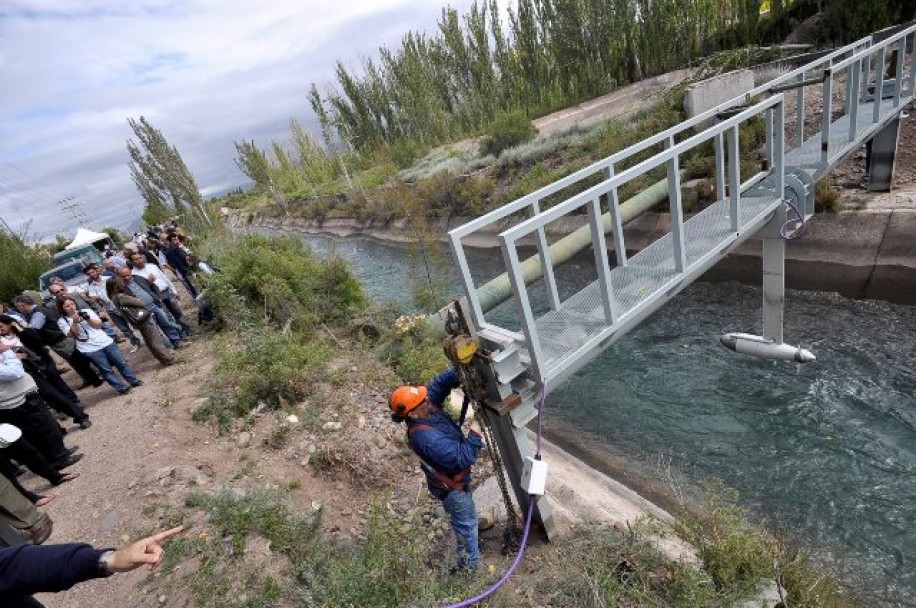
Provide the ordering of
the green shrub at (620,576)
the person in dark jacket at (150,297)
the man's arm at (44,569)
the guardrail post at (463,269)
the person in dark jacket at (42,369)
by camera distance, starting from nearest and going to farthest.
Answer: the man's arm at (44,569) < the green shrub at (620,576) < the guardrail post at (463,269) < the person in dark jacket at (42,369) < the person in dark jacket at (150,297)

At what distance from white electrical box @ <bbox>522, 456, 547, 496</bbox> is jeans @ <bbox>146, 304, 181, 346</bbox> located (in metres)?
7.17

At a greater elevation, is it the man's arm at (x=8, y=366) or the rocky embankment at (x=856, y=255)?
the man's arm at (x=8, y=366)

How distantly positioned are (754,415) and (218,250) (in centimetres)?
1307

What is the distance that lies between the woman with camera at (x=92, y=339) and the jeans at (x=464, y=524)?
5.98 m

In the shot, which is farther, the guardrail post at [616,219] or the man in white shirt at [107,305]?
the man in white shirt at [107,305]

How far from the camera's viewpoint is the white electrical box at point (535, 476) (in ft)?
11.6

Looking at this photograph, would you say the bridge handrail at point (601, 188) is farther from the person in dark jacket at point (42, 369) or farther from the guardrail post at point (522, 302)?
the person in dark jacket at point (42, 369)

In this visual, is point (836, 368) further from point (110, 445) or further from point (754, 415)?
point (110, 445)

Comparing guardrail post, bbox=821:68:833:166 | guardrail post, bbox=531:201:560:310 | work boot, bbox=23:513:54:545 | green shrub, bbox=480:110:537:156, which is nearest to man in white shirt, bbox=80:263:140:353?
work boot, bbox=23:513:54:545

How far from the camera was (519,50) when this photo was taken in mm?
27922

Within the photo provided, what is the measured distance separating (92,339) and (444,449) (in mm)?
6097

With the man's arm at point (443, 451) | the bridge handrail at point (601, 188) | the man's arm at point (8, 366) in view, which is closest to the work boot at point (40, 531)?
the man's arm at point (8, 366)

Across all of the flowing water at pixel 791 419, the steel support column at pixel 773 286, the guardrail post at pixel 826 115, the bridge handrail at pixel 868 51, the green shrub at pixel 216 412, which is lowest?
the flowing water at pixel 791 419

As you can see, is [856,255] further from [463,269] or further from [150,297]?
[150,297]
